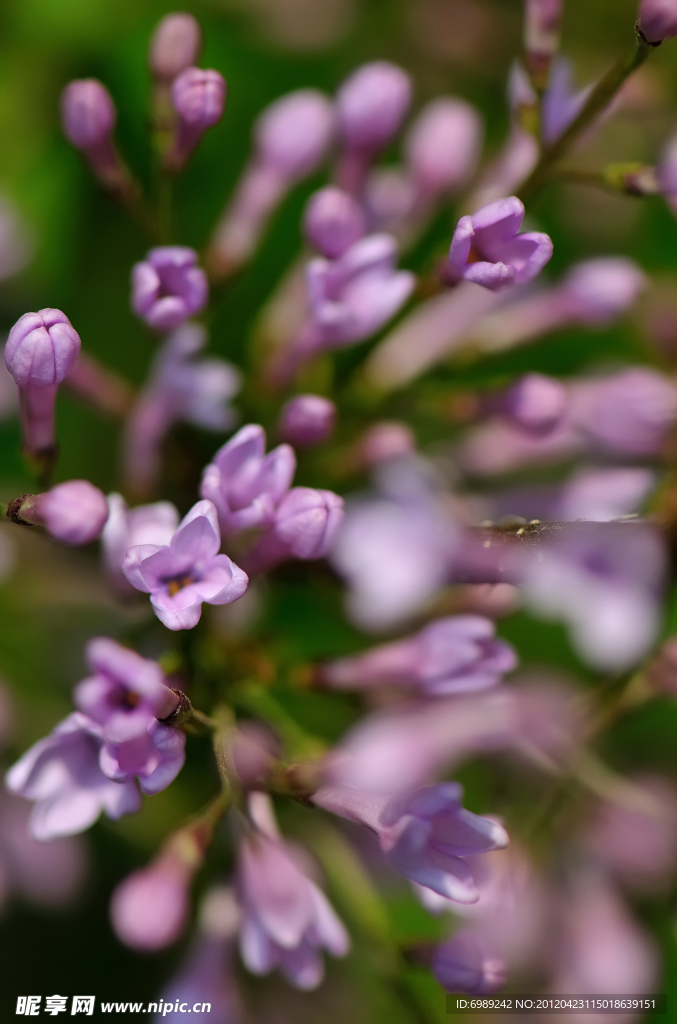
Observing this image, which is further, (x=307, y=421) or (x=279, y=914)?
(x=307, y=421)

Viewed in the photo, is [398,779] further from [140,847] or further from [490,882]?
[140,847]


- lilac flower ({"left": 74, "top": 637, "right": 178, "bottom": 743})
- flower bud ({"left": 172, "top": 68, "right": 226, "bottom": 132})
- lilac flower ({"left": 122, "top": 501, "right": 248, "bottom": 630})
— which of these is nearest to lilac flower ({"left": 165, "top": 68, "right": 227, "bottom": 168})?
flower bud ({"left": 172, "top": 68, "right": 226, "bottom": 132})

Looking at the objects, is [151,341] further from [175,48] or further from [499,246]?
[499,246]

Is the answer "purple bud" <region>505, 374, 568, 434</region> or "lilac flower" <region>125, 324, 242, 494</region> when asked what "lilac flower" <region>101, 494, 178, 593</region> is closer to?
"lilac flower" <region>125, 324, 242, 494</region>

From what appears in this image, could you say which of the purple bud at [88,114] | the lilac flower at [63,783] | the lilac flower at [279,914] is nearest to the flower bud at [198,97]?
the purple bud at [88,114]

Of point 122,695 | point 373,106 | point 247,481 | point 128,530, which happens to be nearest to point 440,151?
point 373,106

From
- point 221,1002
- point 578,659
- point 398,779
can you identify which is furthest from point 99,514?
point 578,659
